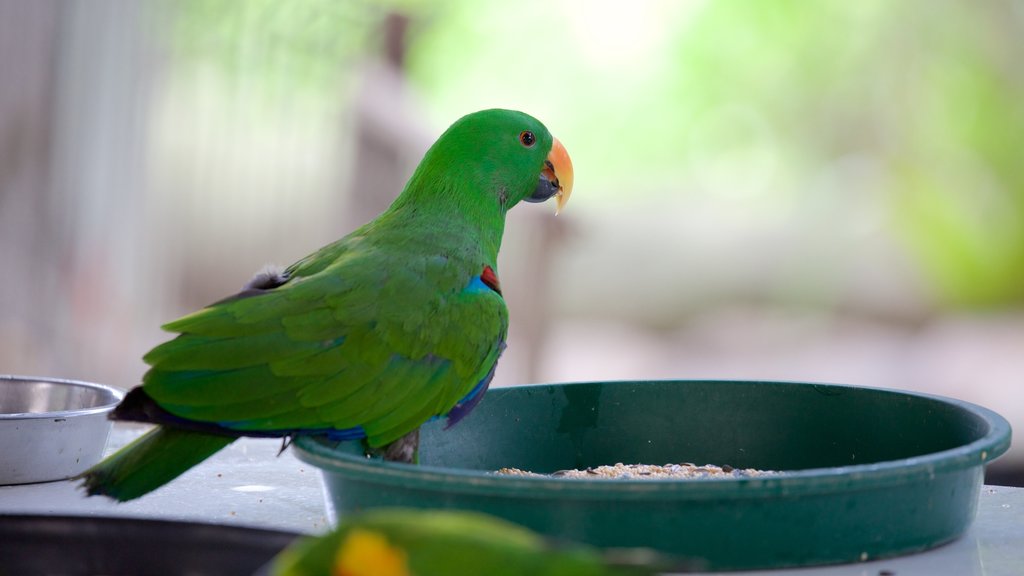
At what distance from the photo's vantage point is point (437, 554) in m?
0.55

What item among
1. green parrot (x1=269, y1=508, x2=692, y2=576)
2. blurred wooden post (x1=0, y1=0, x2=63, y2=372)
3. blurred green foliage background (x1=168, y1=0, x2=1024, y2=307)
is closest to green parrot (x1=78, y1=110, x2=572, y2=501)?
green parrot (x1=269, y1=508, x2=692, y2=576)

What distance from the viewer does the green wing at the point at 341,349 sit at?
1.09 metres

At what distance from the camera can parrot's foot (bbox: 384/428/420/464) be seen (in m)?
1.24

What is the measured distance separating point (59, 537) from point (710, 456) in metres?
0.78

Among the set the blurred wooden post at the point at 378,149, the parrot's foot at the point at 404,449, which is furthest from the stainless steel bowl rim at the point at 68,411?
the blurred wooden post at the point at 378,149

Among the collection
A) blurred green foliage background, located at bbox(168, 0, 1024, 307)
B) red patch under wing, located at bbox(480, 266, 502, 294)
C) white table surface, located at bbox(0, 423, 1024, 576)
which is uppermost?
blurred green foliage background, located at bbox(168, 0, 1024, 307)

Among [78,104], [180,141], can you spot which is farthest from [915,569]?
[180,141]

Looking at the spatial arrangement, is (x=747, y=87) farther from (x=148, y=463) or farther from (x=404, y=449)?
(x=148, y=463)

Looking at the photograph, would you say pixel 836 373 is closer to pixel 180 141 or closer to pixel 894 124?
pixel 894 124

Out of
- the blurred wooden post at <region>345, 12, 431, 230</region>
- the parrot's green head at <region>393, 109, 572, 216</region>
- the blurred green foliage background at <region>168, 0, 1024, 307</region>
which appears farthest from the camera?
the blurred green foliage background at <region>168, 0, 1024, 307</region>

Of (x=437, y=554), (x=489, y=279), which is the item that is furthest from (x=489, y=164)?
(x=437, y=554)

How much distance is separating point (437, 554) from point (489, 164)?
1.07m

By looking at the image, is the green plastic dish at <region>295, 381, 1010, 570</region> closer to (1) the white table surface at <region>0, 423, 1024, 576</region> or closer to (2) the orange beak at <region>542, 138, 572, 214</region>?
(1) the white table surface at <region>0, 423, 1024, 576</region>

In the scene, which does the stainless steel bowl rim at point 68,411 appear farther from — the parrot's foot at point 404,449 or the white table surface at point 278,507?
the parrot's foot at point 404,449
